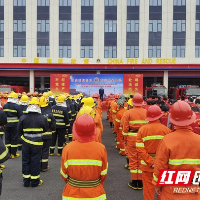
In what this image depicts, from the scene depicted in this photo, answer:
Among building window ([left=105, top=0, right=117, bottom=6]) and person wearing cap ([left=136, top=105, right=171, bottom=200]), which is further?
building window ([left=105, top=0, right=117, bottom=6])

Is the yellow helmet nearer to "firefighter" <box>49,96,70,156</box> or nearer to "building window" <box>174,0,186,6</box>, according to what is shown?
"firefighter" <box>49,96,70,156</box>

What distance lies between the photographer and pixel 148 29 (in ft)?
104

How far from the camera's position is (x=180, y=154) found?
9.10 ft

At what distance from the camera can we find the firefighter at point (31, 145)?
530 cm

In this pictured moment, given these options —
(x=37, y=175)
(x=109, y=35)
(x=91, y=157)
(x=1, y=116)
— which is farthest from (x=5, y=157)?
(x=109, y=35)

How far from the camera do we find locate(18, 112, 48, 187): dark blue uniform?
209 inches

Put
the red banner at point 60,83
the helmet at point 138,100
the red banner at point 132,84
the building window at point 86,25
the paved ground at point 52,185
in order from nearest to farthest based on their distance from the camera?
1. the paved ground at point 52,185
2. the helmet at point 138,100
3. the red banner at point 132,84
4. the red banner at point 60,83
5. the building window at point 86,25

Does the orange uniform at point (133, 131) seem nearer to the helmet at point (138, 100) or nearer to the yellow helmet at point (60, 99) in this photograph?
the helmet at point (138, 100)

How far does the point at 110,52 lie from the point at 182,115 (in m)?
29.3

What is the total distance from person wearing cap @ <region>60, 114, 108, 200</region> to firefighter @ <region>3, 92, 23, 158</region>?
5256 mm

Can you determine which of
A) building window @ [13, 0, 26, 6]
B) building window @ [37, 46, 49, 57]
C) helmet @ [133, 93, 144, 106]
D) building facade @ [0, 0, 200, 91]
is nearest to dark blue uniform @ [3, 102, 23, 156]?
helmet @ [133, 93, 144, 106]

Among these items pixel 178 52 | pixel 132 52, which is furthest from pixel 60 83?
pixel 178 52

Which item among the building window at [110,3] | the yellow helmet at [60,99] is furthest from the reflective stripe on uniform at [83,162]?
the building window at [110,3]

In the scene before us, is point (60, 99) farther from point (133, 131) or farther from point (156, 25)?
point (156, 25)
